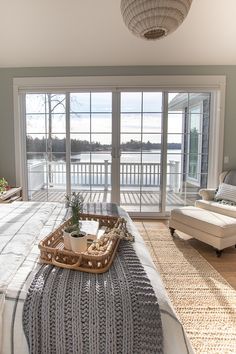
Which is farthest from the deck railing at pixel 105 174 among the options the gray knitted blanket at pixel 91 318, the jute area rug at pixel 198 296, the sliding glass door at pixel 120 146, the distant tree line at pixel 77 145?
the gray knitted blanket at pixel 91 318

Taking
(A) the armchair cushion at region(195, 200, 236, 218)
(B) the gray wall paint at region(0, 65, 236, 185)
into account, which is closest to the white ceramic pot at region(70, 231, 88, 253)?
(A) the armchair cushion at region(195, 200, 236, 218)

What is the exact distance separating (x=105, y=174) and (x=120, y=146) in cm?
Answer: 54

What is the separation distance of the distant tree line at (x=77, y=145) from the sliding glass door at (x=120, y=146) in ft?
0.05

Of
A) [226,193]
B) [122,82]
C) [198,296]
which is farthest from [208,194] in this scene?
[122,82]

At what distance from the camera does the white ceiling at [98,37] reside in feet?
10.0

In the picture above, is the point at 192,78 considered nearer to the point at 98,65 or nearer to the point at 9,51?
the point at 98,65

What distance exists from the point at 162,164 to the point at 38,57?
2.51m

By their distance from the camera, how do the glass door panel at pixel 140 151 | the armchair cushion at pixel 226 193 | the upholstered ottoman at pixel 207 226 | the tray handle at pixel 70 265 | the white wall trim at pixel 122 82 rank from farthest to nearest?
the glass door panel at pixel 140 151, the white wall trim at pixel 122 82, the armchair cushion at pixel 226 193, the upholstered ottoman at pixel 207 226, the tray handle at pixel 70 265

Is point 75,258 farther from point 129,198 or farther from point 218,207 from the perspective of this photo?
point 129,198

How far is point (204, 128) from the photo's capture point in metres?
4.23

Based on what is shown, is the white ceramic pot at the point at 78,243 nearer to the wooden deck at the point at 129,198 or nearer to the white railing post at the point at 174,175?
the wooden deck at the point at 129,198

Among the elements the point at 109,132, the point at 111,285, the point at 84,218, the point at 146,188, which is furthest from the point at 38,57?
the point at 111,285

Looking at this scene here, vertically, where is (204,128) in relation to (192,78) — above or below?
below

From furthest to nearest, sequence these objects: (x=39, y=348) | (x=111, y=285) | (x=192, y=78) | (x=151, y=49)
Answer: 1. (x=192, y=78)
2. (x=151, y=49)
3. (x=111, y=285)
4. (x=39, y=348)
